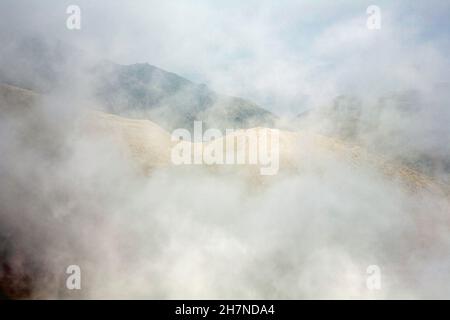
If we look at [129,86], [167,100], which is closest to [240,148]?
[129,86]

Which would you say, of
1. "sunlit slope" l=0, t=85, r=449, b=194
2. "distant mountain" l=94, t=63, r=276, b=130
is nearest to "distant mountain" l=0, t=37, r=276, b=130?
"distant mountain" l=94, t=63, r=276, b=130

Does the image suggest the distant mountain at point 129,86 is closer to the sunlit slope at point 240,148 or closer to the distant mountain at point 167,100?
the distant mountain at point 167,100

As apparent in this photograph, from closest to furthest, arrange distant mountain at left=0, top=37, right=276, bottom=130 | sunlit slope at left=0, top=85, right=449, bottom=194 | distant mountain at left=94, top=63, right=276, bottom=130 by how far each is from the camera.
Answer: sunlit slope at left=0, top=85, right=449, bottom=194 < distant mountain at left=0, top=37, right=276, bottom=130 < distant mountain at left=94, top=63, right=276, bottom=130

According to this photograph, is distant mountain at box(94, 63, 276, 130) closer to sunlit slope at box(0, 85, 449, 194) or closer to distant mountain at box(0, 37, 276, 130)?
distant mountain at box(0, 37, 276, 130)

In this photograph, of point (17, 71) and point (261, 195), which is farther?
point (17, 71)

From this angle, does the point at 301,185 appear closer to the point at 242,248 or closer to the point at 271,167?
the point at 271,167

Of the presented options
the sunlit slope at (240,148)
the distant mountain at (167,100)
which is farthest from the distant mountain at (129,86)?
the sunlit slope at (240,148)

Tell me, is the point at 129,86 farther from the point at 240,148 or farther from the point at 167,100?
the point at 240,148

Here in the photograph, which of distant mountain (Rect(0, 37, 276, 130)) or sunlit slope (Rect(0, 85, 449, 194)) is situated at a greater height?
distant mountain (Rect(0, 37, 276, 130))

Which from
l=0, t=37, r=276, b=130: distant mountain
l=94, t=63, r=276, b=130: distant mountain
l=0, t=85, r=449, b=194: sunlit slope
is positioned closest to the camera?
l=0, t=85, r=449, b=194: sunlit slope
